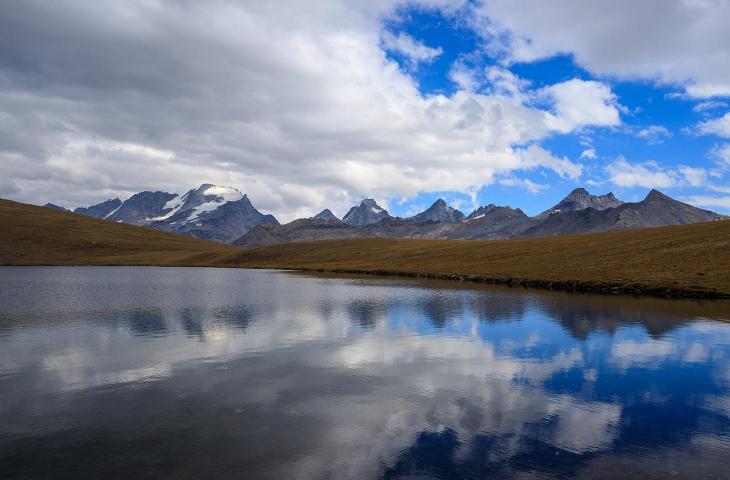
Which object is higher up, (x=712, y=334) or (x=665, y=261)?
(x=665, y=261)

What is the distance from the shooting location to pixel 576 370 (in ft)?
86.8

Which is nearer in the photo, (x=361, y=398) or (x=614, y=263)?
(x=361, y=398)

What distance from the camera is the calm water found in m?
14.7

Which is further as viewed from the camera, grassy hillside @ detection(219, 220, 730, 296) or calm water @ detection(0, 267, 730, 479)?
grassy hillside @ detection(219, 220, 730, 296)

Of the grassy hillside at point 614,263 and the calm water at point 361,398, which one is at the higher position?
the grassy hillside at point 614,263

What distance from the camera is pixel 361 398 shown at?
21078 millimetres

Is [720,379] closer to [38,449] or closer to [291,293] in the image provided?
[38,449]

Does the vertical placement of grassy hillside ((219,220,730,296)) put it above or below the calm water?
above

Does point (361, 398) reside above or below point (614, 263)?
below

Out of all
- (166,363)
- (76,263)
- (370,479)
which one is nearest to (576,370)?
(370,479)

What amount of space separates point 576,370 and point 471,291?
155 ft

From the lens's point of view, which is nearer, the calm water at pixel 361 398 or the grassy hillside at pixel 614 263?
the calm water at pixel 361 398

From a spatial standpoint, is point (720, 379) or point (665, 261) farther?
point (665, 261)

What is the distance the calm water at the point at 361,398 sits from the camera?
1470 cm
